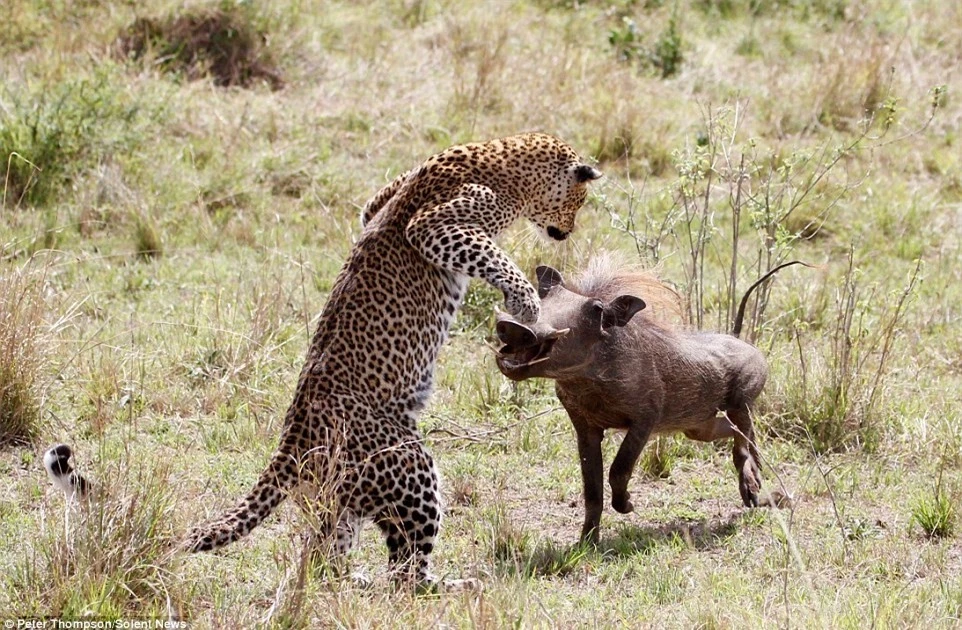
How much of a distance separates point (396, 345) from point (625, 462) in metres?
1.15

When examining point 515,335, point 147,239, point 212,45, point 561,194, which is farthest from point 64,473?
point 212,45

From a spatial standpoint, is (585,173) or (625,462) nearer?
(625,462)

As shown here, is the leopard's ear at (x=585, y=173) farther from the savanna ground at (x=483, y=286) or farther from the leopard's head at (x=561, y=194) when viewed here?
the savanna ground at (x=483, y=286)

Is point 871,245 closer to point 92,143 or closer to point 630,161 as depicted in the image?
point 630,161

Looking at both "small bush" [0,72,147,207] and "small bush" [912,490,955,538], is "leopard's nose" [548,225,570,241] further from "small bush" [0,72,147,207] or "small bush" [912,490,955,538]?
"small bush" [0,72,147,207]

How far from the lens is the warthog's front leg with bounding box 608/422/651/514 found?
6395mm

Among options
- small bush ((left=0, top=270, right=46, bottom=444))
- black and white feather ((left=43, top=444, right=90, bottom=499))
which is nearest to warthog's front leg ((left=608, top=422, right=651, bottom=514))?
black and white feather ((left=43, top=444, right=90, bottom=499))

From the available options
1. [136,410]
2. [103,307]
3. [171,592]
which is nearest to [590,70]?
[103,307]

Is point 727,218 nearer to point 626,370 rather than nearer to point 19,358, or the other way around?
point 626,370

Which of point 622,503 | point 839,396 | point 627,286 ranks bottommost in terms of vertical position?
point 839,396

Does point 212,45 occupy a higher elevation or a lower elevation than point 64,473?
lower

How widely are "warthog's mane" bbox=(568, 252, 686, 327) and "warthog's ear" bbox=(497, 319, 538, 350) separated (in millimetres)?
755

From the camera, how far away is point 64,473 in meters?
5.30

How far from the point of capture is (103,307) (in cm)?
912
